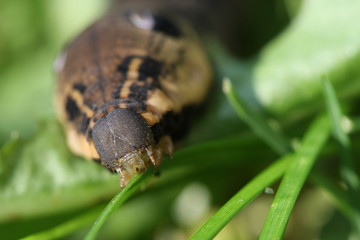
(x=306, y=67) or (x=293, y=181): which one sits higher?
(x=306, y=67)

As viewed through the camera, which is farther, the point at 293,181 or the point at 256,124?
the point at 256,124

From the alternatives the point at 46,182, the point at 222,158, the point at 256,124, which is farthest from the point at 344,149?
the point at 46,182

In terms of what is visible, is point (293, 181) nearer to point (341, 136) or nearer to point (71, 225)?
point (341, 136)

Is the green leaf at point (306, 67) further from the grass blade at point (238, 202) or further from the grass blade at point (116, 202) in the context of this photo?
the grass blade at point (116, 202)

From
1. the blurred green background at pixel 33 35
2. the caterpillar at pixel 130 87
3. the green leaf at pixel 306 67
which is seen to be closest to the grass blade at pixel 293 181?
the green leaf at pixel 306 67

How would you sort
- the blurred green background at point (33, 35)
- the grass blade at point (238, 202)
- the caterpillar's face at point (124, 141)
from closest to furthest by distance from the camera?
the grass blade at point (238, 202) → the caterpillar's face at point (124, 141) → the blurred green background at point (33, 35)
